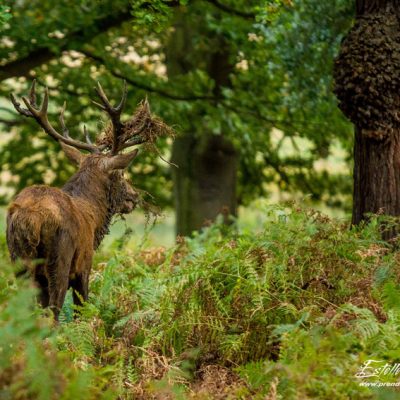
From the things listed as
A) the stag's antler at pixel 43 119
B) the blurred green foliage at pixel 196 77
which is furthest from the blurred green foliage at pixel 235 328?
the blurred green foliage at pixel 196 77

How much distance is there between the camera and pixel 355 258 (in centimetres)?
730

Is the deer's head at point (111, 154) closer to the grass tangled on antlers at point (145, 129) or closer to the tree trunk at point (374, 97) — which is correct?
the grass tangled on antlers at point (145, 129)

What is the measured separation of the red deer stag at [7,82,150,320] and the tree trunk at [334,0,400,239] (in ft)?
7.39

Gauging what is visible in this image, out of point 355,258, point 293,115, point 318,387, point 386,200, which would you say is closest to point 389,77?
point 386,200

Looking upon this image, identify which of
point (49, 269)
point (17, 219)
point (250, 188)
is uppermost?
point (17, 219)

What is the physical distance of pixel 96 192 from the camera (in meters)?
8.88

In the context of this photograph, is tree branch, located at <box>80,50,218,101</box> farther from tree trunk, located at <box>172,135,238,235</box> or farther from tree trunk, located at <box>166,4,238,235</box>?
tree trunk, located at <box>172,135,238,235</box>

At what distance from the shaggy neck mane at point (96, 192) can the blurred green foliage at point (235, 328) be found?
67 centimetres

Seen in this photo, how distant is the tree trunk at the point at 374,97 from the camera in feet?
27.0

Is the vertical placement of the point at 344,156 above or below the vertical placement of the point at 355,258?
below

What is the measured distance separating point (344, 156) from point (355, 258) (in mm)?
11172

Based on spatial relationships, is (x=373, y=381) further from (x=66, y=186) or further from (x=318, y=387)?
(x=66, y=186)

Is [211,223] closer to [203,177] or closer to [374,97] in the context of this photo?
[374,97]

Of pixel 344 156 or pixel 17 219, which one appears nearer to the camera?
pixel 17 219
